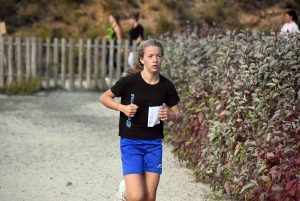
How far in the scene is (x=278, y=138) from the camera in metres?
5.15

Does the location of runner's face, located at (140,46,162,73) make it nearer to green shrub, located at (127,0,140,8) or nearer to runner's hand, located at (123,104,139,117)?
runner's hand, located at (123,104,139,117)

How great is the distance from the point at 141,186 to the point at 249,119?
132 cm

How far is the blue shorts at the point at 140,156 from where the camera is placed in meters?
4.86

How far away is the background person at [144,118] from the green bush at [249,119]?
0.88 m

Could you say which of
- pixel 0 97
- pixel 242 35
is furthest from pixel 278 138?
pixel 0 97

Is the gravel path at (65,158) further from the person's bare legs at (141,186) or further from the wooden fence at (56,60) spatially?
the wooden fence at (56,60)

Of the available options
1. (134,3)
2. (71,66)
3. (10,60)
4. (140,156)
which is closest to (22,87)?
(10,60)

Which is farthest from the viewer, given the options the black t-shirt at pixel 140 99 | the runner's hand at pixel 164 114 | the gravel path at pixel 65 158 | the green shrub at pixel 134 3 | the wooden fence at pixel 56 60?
the green shrub at pixel 134 3

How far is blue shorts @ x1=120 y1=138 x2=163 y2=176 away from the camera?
486 centimetres

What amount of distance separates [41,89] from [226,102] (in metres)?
9.44

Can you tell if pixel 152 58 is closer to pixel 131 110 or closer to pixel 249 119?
pixel 131 110

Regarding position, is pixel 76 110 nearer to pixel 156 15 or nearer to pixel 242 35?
pixel 242 35

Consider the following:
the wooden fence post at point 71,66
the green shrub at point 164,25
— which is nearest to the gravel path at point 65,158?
the wooden fence post at point 71,66

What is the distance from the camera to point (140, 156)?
4898mm
